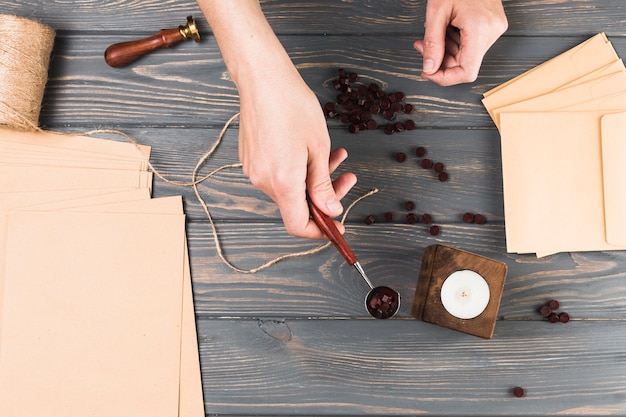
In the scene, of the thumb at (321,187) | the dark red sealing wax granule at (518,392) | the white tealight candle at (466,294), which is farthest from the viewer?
the dark red sealing wax granule at (518,392)

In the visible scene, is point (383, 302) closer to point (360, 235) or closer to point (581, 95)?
point (360, 235)

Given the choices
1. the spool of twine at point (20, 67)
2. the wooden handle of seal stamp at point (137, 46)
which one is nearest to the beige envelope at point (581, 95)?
the wooden handle of seal stamp at point (137, 46)

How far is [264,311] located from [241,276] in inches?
3.4

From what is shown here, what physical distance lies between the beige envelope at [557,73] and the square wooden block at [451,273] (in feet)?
A: 1.03

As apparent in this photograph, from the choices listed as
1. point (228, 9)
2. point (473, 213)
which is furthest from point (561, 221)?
point (228, 9)

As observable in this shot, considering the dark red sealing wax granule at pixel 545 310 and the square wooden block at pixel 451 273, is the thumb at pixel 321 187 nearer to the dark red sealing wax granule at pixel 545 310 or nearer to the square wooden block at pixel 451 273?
the square wooden block at pixel 451 273

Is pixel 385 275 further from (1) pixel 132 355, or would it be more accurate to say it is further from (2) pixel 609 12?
(2) pixel 609 12

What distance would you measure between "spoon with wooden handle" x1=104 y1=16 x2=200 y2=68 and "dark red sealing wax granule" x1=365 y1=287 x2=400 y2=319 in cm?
63

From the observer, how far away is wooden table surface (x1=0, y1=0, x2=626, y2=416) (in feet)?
3.87

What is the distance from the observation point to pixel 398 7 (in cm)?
123

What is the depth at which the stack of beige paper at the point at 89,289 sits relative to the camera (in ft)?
3.73

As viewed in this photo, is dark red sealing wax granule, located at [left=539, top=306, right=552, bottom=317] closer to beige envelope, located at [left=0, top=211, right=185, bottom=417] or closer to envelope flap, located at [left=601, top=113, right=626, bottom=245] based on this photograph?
envelope flap, located at [left=601, top=113, right=626, bottom=245]

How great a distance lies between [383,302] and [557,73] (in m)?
0.60

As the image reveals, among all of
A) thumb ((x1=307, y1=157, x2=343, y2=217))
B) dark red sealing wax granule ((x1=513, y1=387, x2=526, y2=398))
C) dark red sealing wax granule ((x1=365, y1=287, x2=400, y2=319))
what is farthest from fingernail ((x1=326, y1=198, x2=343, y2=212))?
dark red sealing wax granule ((x1=513, y1=387, x2=526, y2=398))
